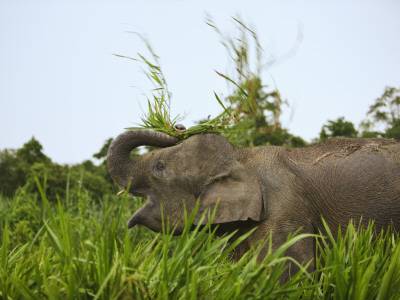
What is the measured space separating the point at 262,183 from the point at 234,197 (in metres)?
0.31

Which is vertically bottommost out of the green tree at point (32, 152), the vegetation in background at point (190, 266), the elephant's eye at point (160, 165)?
the vegetation in background at point (190, 266)

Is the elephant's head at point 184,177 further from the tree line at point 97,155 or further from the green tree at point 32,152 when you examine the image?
the green tree at point 32,152

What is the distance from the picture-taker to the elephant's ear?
3.73 m

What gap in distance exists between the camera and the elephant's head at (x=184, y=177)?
384cm

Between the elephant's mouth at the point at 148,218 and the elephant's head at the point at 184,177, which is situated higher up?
the elephant's head at the point at 184,177

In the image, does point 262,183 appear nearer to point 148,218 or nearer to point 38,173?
Answer: point 148,218

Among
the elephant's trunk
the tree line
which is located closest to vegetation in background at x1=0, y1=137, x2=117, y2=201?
the tree line

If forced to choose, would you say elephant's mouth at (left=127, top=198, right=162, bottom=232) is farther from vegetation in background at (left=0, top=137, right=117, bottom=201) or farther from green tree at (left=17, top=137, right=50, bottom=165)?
green tree at (left=17, top=137, right=50, bottom=165)

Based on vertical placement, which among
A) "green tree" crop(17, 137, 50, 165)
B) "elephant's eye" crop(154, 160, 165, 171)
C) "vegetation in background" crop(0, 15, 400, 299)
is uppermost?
"green tree" crop(17, 137, 50, 165)

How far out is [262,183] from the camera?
3922 millimetres

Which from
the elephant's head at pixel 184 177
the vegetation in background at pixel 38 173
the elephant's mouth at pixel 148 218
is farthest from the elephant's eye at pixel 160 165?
the vegetation in background at pixel 38 173

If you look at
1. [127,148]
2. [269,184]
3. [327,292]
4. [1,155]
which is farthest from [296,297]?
[1,155]

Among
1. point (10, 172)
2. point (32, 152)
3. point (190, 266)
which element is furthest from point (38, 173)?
point (190, 266)

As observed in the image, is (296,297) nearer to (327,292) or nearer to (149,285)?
(327,292)
